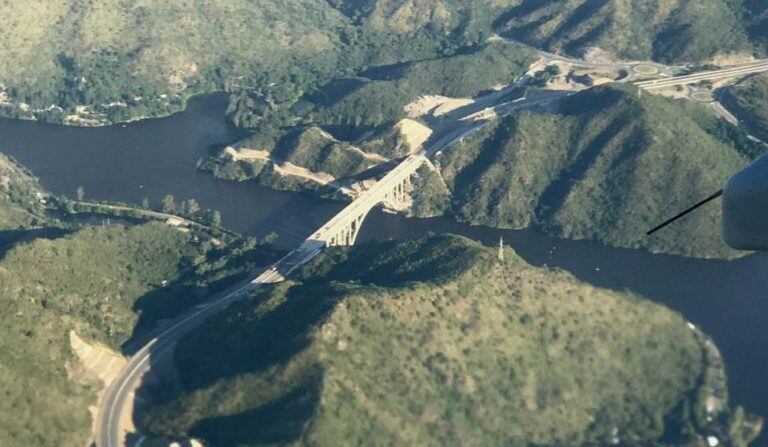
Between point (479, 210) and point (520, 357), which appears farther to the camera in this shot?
point (479, 210)

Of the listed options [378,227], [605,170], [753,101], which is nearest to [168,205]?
[378,227]

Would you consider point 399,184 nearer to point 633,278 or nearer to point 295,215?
point 295,215

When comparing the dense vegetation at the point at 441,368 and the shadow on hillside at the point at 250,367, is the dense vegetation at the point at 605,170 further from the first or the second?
the shadow on hillside at the point at 250,367

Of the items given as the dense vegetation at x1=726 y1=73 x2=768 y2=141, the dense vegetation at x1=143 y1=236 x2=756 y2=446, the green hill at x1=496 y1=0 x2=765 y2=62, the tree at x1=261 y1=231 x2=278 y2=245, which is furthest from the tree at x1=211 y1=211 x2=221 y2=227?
the green hill at x1=496 y1=0 x2=765 y2=62

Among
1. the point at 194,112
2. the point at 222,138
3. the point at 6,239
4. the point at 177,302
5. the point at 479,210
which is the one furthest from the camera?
the point at 194,112

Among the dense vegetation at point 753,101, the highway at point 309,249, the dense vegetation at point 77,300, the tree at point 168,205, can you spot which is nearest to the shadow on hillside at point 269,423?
the highway at point 309,249

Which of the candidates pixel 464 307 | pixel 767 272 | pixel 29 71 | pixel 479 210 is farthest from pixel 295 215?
pixel 29 71
